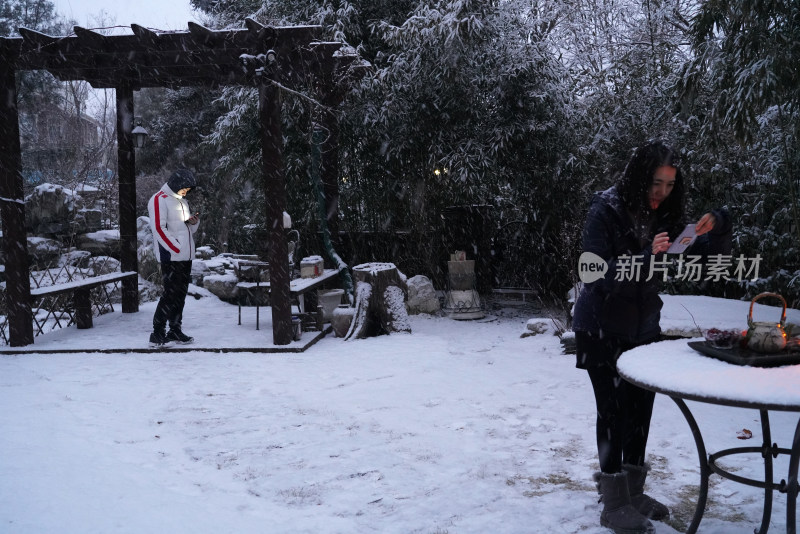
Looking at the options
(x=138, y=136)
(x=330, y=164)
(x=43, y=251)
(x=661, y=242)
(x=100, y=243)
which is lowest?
(x=43, y=251)

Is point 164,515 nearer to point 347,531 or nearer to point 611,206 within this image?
point 347,531

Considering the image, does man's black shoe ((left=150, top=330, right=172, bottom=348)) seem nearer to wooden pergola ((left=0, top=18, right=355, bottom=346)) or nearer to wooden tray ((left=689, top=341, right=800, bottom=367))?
wooden pergola ((left=0, top=18, right=355, bottom=346))

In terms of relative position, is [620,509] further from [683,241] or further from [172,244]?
[172,244]

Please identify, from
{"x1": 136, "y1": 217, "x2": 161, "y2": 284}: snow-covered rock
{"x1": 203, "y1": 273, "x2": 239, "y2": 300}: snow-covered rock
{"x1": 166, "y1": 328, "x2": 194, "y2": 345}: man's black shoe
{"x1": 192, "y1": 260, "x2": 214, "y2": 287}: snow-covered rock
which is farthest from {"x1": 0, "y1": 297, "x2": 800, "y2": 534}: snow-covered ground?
{"x1": 136, "y1": 217, "x2": 161, "y2": 284}: snow-covered rock

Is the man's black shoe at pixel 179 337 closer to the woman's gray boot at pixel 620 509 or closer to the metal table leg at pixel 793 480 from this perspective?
the woman's gray boot at pixel 620 509

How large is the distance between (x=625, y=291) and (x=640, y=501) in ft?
3.05

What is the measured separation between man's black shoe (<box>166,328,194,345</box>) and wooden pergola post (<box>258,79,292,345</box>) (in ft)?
2.84

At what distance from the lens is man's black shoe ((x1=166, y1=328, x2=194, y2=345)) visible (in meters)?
6.60

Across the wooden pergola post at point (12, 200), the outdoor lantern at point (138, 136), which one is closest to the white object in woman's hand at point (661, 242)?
the wooden pergola post at point (12, 200)

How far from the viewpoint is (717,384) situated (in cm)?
210

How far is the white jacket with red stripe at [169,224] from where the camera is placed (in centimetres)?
629

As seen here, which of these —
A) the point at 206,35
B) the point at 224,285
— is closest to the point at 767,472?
the point at 206,35

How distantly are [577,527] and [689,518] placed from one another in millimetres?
506

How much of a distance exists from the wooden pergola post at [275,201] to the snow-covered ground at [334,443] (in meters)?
0.45
